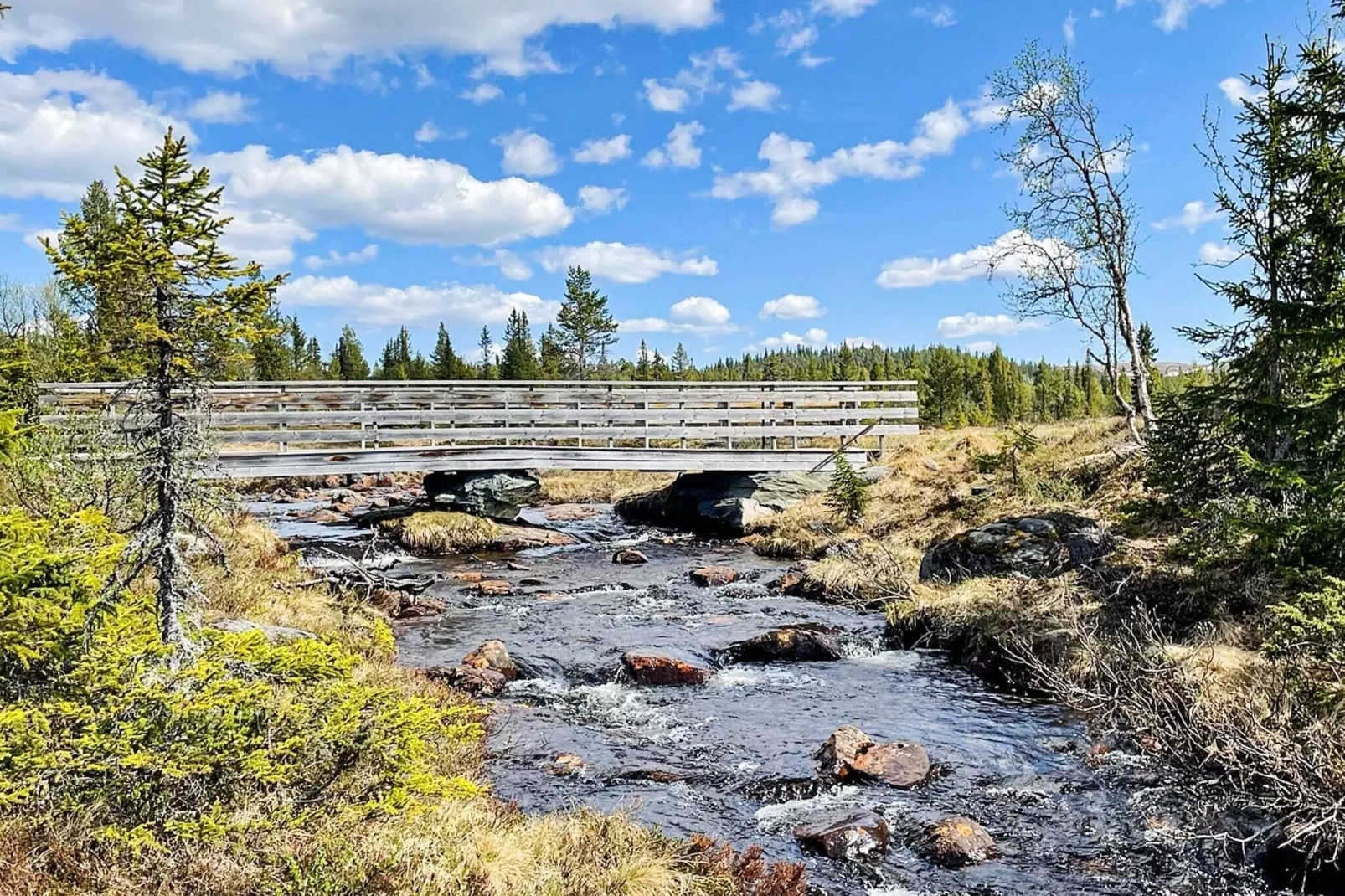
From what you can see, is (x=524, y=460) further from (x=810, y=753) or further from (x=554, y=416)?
(x=810, y=753)

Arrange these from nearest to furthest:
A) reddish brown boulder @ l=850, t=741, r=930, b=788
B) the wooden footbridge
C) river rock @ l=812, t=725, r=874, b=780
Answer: reddish brown boulder @ l=850, t=741, r=930, b=788 < river rock @ l=812, t=725, r=874, b=780 < the wooden footbridge

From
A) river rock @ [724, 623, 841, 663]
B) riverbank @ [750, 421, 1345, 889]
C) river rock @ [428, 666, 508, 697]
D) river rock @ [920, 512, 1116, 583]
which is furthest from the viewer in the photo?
river rock @ [920, 512, 1116, 583]

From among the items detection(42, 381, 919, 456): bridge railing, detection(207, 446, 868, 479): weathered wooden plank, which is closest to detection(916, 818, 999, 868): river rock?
detection(207, 446, 868, 479): weathered wooden plank

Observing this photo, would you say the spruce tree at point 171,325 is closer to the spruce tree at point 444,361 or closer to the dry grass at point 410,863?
the dry grass at point 410,863

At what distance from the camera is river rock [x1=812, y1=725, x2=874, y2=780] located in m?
7.57

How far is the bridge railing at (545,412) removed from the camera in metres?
19.2

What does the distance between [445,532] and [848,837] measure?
50.2 ft

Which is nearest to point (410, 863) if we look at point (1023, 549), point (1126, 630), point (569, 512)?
Answer: point (1126, 630)

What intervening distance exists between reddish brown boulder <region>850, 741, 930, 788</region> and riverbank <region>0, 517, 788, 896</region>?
194 cm

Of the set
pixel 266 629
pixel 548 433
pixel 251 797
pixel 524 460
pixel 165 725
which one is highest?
pixel 548 433

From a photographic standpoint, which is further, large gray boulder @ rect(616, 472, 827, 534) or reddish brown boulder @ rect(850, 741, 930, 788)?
large gray boulder @ rect(616, 472, 827, 534)

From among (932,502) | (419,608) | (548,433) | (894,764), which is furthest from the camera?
(548,433)

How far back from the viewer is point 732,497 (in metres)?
21.7

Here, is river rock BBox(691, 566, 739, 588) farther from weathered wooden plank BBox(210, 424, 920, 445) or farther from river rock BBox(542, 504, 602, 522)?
river rock BBox(542, 504, 602, 522)
